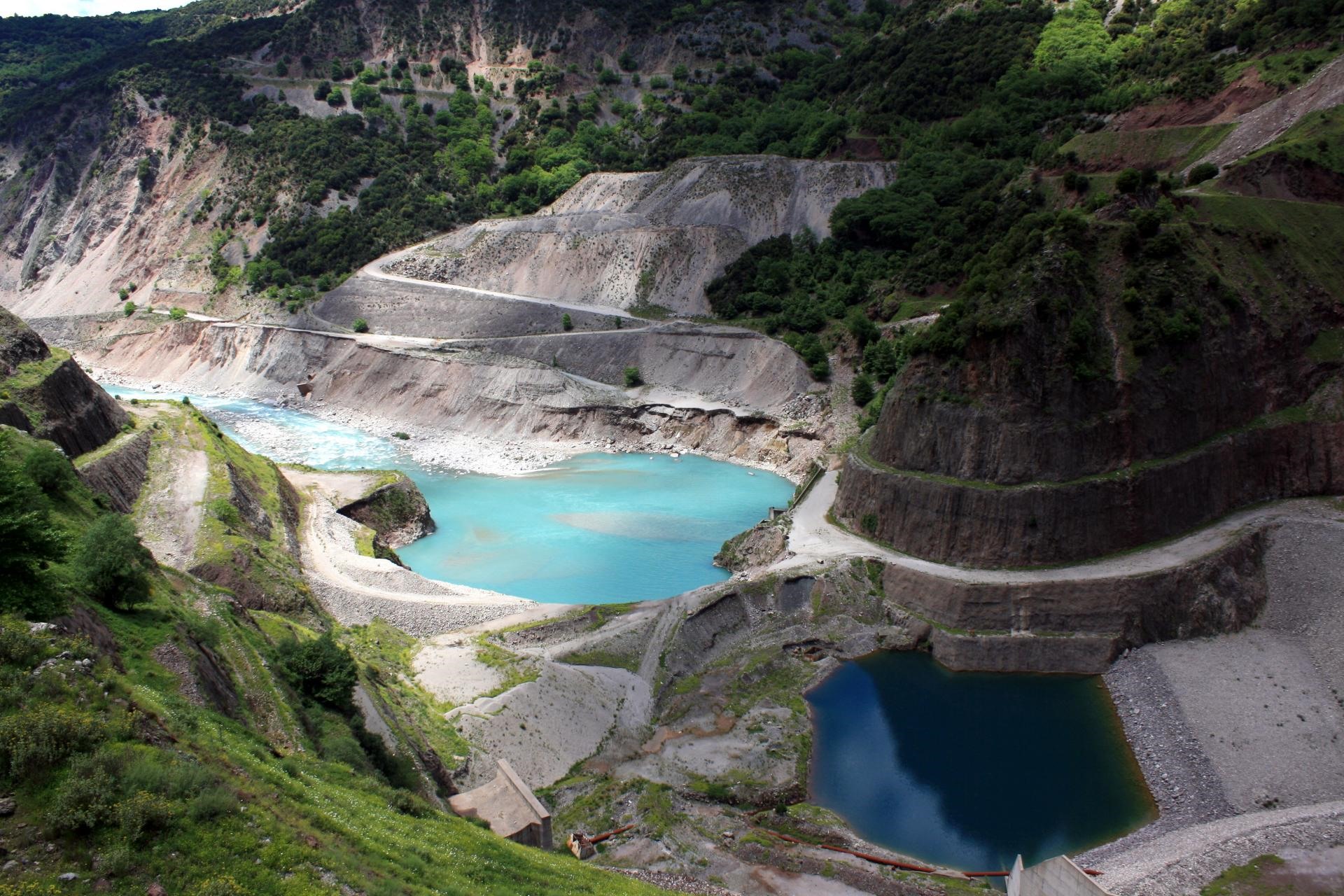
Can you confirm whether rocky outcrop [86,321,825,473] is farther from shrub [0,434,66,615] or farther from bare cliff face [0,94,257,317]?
shrub [0,434,66,615]

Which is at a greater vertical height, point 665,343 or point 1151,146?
point 1151,146

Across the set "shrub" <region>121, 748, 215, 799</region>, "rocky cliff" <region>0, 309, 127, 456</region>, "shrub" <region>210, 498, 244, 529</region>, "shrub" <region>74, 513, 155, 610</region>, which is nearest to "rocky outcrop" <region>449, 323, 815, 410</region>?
"shrub" <region>210, 498, 244, 529</region>

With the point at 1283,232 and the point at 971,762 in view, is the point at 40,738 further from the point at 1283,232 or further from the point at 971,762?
the point at 1283,232

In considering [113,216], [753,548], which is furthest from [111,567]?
[113,216]

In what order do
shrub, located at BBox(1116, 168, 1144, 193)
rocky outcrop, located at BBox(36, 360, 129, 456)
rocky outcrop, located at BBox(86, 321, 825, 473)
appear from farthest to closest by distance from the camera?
1. rocky outcrop, located at BBox(86, 321, 825, 473)
2. shrub, located at BBox(1116, 168, 1144, 193)
3. rocky outcrop, located at BBox(36, 360, 129, 456)

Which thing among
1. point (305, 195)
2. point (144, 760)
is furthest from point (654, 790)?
point (305, 195)

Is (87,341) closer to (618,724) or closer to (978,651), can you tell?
(618,724)
